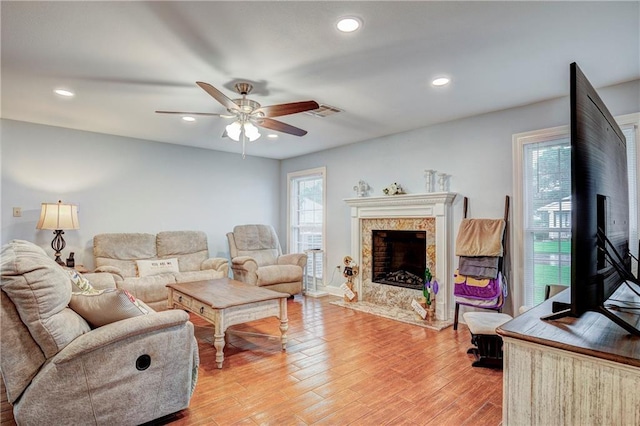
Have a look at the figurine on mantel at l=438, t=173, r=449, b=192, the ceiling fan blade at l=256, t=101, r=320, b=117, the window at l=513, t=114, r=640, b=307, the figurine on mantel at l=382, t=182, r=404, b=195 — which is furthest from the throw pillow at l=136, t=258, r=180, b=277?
the window at l=513, t=114, r=640, b=307

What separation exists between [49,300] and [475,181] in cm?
400

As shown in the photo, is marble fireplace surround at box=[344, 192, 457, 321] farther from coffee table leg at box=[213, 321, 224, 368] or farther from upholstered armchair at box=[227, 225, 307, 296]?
coffee table leg at box=[213, 321, 224, 368]

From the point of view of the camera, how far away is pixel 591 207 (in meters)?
1.19

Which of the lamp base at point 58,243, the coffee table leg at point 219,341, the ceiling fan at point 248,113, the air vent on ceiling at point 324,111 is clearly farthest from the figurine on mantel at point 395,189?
the lamp base at point 58,243

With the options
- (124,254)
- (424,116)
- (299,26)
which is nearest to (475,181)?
(424,116)

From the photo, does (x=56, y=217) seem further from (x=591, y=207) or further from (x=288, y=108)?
(x=591, y=207)

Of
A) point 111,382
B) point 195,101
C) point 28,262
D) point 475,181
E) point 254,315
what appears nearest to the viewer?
point 28,262

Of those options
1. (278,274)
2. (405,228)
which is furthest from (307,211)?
(405,228)

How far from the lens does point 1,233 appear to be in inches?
159

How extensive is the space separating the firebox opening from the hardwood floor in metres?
1.00

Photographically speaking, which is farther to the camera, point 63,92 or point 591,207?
point 63,92

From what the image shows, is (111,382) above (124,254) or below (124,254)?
below

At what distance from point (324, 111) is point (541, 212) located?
256 centimetres

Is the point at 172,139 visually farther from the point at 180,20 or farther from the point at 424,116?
the point at 424,116
